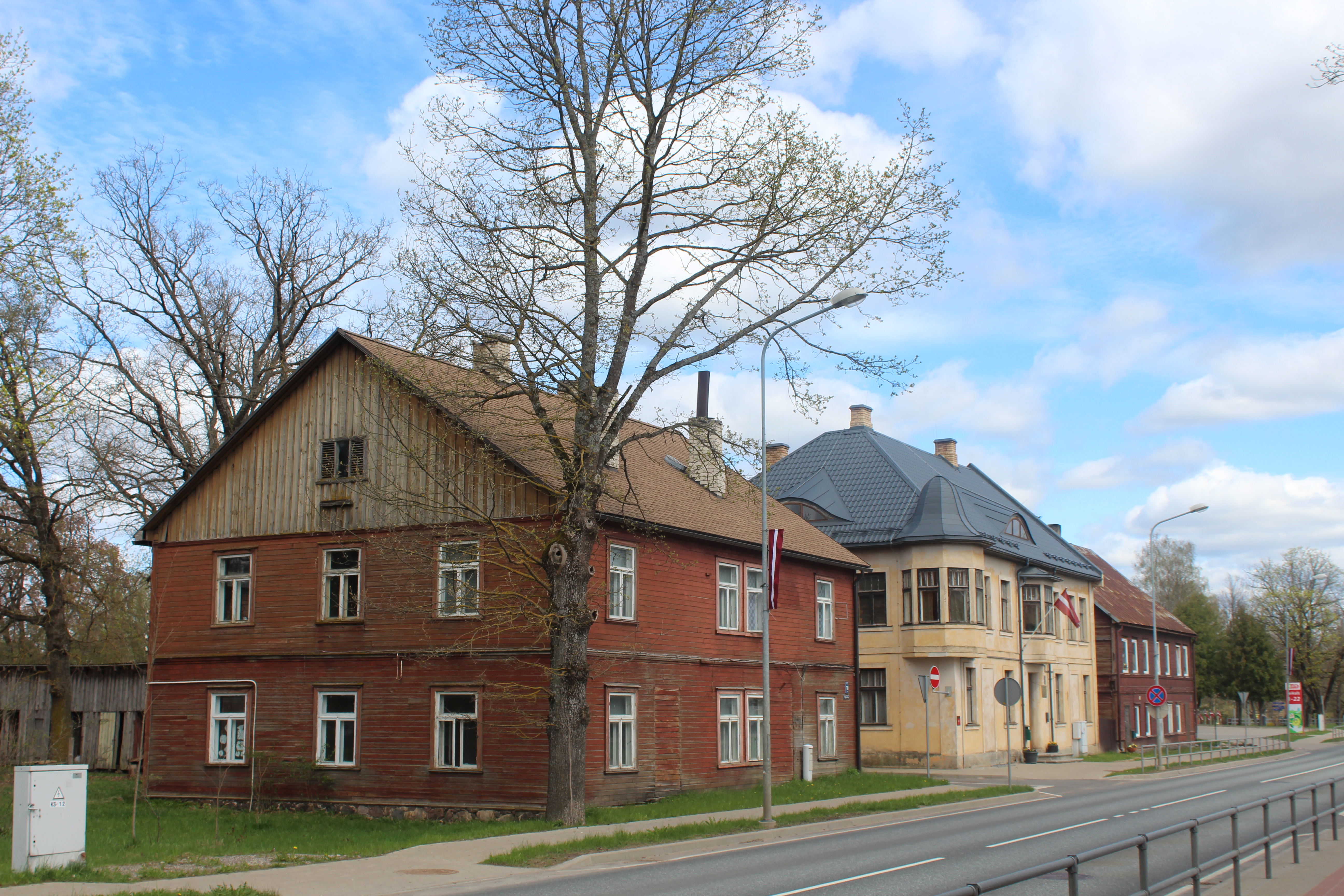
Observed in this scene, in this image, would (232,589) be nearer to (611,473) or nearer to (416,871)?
(611,473)

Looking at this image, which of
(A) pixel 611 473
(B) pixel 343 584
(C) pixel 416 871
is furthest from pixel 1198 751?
(C) pixel 416 871

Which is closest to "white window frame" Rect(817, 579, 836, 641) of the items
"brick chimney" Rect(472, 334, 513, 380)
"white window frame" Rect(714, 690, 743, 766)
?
"white window frame" Rect(714, 690, 743, 766)

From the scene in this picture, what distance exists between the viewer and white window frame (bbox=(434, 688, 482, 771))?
23266 millimetres

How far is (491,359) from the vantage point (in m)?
20.2

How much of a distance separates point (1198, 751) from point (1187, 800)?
27.9 m

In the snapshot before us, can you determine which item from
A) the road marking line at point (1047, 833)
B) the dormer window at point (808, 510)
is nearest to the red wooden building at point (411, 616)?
the road marking line at point (1047, 833)

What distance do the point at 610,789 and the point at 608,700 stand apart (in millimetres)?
1805

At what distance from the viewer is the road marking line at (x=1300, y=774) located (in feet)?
105

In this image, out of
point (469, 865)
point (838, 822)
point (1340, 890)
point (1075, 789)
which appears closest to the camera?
point (1340, 890)

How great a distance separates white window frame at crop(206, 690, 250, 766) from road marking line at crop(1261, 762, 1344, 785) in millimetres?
25639

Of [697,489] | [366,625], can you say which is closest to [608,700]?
[366,625]

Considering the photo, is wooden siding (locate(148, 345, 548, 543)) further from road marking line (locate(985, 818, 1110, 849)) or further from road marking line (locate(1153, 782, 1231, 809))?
road marking line (locate(1153, 782, 1231, 809))

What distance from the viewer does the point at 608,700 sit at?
24.0m

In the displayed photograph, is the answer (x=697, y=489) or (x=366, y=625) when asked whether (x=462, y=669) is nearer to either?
(x=366, y=625)
